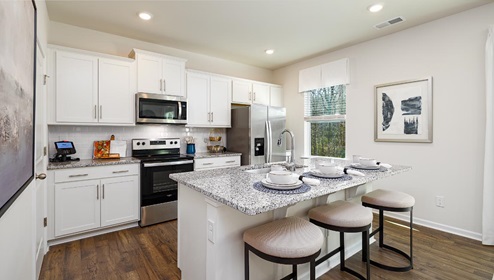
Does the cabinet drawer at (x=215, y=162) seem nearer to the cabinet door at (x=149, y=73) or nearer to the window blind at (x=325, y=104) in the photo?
the cabinet door at (x=149, y=73)

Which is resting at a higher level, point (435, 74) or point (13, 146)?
point (435, 74)

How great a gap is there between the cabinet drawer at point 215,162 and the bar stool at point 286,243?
7.54 ft

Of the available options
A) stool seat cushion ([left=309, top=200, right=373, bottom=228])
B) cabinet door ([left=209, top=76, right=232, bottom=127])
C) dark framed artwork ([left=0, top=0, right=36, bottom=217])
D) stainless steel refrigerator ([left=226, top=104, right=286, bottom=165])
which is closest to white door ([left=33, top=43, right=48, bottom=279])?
dark framed artwork ([left=0, top=0, right=36, bottom=217])

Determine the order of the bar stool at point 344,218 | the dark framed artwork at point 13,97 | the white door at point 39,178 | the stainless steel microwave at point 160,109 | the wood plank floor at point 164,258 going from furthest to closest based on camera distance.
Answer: the stainless steel microwave at point 160,109
the wood plank floor at point 164,258
the white door at point 39,178
the bar stool at point 344,218
the dark framed artwork at point 13,97

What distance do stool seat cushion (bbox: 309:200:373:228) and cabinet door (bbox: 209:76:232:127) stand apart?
270 centimetres

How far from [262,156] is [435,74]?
2.74 m

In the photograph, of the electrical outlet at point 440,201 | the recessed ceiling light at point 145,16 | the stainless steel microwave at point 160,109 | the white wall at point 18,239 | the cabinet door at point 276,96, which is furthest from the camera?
the cabinet door at point 276,96

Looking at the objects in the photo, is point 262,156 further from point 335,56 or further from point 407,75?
point 407,75

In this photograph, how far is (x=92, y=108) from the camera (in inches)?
118

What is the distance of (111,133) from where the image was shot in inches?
135

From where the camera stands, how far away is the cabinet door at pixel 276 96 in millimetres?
4906

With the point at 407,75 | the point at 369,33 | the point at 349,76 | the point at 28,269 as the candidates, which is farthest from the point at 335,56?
the point at 28,269

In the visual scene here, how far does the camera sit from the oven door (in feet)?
10.2

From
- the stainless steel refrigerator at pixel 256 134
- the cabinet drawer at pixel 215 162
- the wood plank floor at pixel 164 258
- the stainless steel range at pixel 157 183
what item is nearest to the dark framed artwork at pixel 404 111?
the wood plank floor at pixel 164 258
